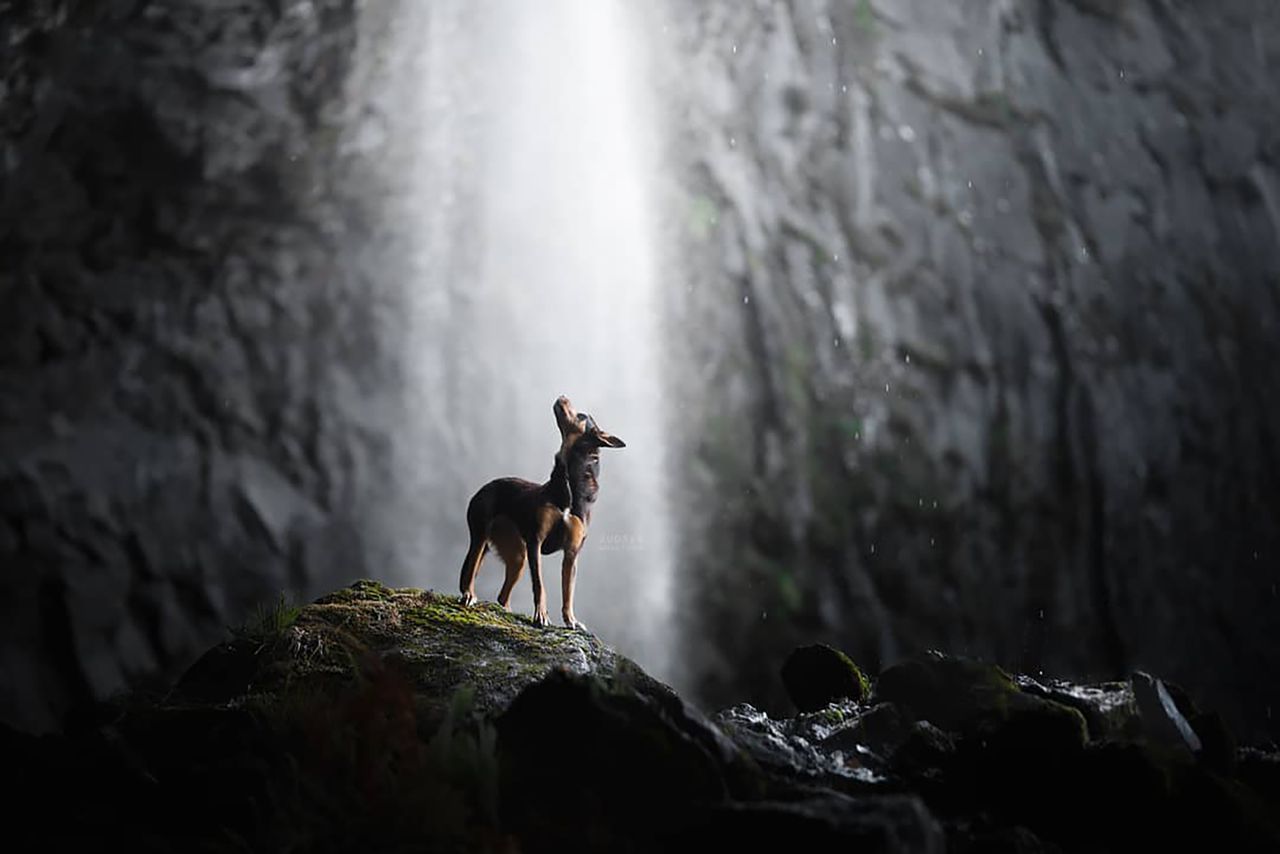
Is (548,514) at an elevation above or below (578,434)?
below

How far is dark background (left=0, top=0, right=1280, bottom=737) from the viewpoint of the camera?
6844 mm

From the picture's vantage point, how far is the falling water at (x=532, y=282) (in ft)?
28.0

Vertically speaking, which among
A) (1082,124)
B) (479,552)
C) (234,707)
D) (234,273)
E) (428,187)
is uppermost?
(1082,124)

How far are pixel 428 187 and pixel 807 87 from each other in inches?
158

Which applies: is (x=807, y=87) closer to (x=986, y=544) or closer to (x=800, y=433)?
(x=800, y=433)

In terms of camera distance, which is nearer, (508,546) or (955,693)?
(955,693)

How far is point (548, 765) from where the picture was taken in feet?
→ 7.85

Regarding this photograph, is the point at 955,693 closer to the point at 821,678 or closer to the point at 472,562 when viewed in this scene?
the point at 821,678

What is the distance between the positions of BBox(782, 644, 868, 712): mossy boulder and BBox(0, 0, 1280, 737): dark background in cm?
335

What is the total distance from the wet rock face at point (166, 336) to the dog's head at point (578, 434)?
12.8ft

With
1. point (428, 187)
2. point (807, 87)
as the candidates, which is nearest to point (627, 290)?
point (428, 187)

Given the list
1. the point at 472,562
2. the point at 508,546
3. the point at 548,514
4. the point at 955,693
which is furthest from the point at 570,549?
the point at 955,693

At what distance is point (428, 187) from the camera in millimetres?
9359

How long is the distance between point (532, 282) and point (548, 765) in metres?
7.67
